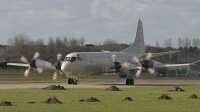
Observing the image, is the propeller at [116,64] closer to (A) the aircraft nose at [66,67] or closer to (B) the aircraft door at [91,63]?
(B) the aircraft door at [91,63]

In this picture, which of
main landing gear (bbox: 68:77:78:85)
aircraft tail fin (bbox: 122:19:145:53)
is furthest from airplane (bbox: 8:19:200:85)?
aircraft tail fin (bbox: 122:19:145:53)

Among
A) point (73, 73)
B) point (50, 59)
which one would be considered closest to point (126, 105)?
point (73, 73)

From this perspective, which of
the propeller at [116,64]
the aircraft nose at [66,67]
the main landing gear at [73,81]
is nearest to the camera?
the aircraft nose at [66,67]

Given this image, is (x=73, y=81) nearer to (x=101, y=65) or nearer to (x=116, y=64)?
(x=101, y=65)

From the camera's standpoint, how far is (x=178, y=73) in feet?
263

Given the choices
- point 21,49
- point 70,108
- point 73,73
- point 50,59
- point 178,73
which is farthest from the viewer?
point 21,49

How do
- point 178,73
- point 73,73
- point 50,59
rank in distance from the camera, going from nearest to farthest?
point 73,73 → point 178,73 → point 50,59

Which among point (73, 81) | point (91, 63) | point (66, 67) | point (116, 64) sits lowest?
point (73, 81)

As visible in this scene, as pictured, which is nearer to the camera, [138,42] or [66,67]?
[66,67]

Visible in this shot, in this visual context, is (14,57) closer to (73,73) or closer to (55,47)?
(55,47)

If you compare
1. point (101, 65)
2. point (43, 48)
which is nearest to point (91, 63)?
point (101, 65)

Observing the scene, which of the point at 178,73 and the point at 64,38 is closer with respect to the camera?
the point at 178,73

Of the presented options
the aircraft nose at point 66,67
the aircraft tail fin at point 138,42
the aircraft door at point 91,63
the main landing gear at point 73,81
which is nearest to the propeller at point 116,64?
the aircraft door at point 91,63

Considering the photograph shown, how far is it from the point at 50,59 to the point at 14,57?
12709 mm
